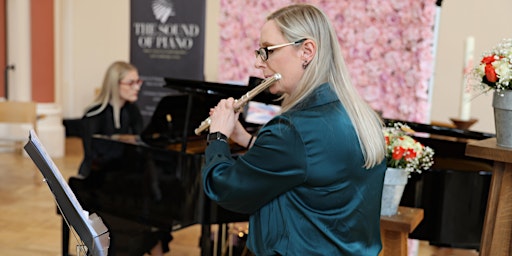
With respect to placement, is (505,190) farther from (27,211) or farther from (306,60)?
(27,211)

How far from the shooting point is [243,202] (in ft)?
4.84

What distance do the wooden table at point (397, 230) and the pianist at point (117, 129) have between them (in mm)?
1468

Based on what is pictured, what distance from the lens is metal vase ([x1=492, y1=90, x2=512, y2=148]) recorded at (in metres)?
1.84

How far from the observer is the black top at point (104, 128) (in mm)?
3377

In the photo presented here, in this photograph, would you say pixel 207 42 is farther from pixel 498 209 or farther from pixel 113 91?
pixel 498 209

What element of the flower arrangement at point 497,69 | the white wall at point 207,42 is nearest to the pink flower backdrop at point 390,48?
the flower arrangement at point 497,69

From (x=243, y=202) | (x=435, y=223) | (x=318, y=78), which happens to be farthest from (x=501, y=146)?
(x=435, y=223)

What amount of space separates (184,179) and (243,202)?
5.19 ft

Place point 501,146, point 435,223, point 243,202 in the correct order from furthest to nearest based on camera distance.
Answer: point 435,223 < point 501,146 < point 243,202

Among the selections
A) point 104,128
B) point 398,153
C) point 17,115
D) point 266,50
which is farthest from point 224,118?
point 17,115

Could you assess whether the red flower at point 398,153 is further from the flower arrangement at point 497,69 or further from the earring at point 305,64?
the earring at point 305,64

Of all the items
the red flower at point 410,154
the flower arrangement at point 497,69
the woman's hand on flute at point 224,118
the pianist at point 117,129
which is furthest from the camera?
the pianist at point 117,129

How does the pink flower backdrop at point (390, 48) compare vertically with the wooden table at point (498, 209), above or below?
above

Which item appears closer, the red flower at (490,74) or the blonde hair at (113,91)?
the red flower at (490,74)
